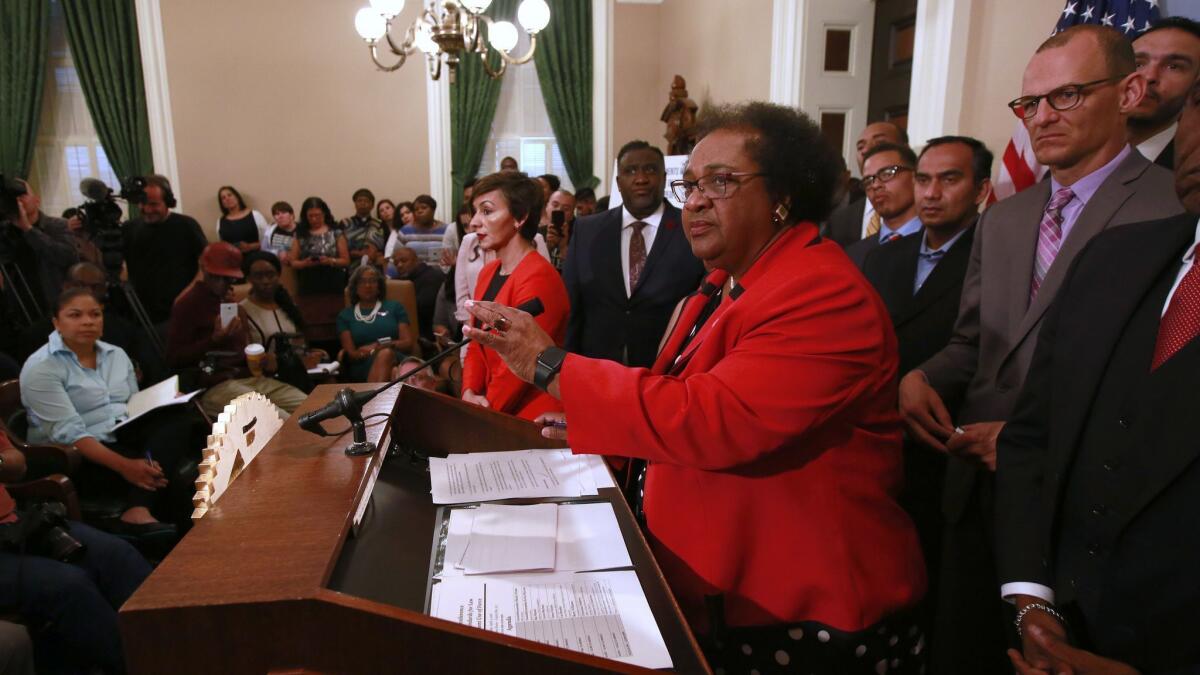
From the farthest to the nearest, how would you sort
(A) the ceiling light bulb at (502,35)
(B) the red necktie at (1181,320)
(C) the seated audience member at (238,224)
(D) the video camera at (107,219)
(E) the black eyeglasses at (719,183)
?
(C) the seated audience member at (238,224)
(A) the ceiling light bulb at (502,35)
(D) the video camera at (107,219)
(E) the black eyeglasses at (719,183)
(B) the red necktie at (1181,320)

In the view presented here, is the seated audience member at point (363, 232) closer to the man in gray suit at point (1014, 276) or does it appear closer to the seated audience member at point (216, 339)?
the seated audience member at point (216, 339)

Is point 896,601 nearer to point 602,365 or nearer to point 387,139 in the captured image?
point 602,365

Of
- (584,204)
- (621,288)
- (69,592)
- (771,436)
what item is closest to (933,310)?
(621,288)

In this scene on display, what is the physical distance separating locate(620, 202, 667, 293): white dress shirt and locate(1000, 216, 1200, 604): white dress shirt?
1976mm

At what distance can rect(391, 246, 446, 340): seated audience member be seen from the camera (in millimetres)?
5383

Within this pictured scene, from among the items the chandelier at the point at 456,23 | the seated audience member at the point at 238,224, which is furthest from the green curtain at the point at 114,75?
the chandelier at the point at 456,23

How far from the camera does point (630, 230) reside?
9.98ft

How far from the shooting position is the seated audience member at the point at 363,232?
671 centimetres

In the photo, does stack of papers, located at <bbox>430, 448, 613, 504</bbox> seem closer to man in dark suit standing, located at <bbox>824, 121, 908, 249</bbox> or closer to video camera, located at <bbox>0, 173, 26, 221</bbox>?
man in dark suit standing, located at <bbox>824, 121, 908, 249</bbox>

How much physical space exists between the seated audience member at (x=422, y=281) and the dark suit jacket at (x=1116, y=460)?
462 cm

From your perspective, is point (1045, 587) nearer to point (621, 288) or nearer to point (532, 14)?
point (621, 288)

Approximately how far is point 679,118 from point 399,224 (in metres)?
3.13

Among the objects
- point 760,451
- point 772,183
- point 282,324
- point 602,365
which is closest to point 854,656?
point 760,451

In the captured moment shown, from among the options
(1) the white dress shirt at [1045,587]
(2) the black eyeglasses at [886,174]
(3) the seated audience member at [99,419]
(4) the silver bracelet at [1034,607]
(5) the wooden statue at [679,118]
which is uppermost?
(5) the wooden statue at [679,118]
